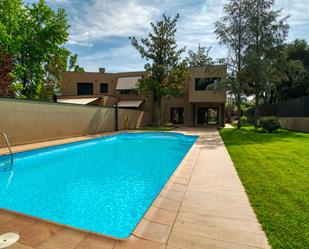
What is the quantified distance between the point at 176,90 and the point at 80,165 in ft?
66.9

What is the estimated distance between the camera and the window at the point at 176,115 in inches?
1348

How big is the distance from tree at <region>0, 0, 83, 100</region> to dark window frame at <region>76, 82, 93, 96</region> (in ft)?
20.6

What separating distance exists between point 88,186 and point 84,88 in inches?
1197

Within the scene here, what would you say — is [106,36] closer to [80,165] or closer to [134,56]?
[134,56]

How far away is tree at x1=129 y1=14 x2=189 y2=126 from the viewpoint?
2709cm

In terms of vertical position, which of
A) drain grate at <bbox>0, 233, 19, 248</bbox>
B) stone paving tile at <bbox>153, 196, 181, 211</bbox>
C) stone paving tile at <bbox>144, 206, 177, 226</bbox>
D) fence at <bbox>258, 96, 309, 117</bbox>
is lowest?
stone paving tile at <bbox>153, 196, 181, 211</bbox>

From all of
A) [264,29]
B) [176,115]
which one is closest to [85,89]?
[176,115]

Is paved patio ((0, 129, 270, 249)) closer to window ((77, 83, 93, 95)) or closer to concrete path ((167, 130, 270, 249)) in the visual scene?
concrete path ((167, 130, 270, 249))

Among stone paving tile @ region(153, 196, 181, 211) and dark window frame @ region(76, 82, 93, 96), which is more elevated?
dark window frame @ region(76, 82, 93, 96)

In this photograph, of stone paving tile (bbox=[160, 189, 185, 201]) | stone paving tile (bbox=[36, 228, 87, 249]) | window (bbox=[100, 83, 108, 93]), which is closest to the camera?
stone paving tile (bbox=[36, 228, 87, 249])

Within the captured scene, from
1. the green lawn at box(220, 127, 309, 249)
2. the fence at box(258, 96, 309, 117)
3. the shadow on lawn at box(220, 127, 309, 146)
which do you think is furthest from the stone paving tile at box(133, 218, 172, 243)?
the fence at box(258, 96, 309, 117)

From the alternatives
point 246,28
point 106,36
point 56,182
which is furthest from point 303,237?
point 246,28

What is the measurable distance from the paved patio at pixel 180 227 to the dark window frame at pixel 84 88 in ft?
106

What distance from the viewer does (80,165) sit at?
9680mm
